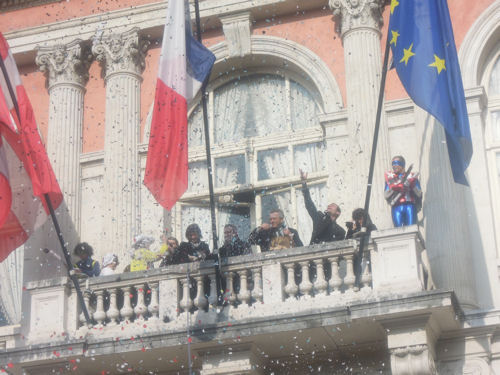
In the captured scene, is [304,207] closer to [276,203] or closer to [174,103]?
[276,203]

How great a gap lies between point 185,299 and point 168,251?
1.24 metres

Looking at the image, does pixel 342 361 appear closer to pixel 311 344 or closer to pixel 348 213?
pixel 311 344

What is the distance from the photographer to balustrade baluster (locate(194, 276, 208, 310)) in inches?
698

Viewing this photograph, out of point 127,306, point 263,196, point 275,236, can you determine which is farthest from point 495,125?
point 127,306

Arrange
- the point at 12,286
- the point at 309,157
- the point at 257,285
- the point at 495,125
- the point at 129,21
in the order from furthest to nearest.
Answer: the point at 129,21
the point at 12,286
the point at 309,157
the point at 495,125
the point at 257,285

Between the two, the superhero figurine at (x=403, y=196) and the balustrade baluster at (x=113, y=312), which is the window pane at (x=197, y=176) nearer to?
the balustrade baluster at (x=113, y=312)

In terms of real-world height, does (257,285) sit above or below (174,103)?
below

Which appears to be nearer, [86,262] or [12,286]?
[86,262]

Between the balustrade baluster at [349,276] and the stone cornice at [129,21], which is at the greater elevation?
the stone cornice at [129,21]

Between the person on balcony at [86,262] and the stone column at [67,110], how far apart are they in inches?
61.9

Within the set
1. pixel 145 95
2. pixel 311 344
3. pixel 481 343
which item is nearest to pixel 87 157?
pixel 145 95

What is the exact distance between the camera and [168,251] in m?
Result: 18.9

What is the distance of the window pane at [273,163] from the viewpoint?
21.5 metres

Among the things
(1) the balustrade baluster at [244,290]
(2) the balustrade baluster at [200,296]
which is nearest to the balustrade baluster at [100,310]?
(2) the balustrade baluster at [200,296]
